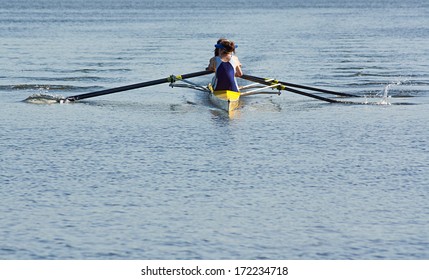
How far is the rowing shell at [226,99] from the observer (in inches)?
969

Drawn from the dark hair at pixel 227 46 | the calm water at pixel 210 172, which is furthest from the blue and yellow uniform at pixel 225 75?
the calm water at pixel 210 172

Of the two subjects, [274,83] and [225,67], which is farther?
[274,83]

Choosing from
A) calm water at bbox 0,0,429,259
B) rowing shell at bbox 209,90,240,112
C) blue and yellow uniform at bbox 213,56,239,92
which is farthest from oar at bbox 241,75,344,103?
blue and yellow uniform at bbox 213,56,239,92

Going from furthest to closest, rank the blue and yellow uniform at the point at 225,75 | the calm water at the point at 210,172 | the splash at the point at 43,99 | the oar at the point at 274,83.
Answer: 1. the splash at the point at 43,99
2. the oar at the point at 274,83
3. the blue and yellow uniform at the point at 225,75
4. the calm water at the point at 210,172

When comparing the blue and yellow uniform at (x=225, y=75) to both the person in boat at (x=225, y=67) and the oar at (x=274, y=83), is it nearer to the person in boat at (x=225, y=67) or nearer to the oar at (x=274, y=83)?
the person in boat at (x=225, y=67)

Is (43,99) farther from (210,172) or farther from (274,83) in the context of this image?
(210,172)

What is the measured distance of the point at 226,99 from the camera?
24.6 metres

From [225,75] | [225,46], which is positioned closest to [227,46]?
[225,46]

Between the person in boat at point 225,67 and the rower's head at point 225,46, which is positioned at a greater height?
the rower's head at point 225,46

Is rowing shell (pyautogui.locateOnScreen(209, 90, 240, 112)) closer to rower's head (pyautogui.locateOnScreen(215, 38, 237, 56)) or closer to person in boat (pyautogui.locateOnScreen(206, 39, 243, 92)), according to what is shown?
person in boat (pyautogui.locateOnScreen(206, 39, 243, 92))

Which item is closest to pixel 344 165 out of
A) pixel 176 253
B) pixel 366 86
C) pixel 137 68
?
pixel 176 253

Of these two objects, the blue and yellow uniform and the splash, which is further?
the splash

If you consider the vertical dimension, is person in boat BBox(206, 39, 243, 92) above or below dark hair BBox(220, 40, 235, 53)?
below

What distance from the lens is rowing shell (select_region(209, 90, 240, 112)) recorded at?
2462cm
